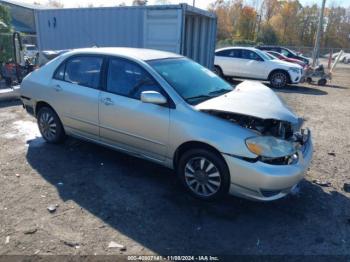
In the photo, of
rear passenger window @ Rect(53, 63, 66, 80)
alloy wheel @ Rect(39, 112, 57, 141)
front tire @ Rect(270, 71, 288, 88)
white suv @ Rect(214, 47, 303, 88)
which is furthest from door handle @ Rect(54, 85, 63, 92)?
front tire @ Rect(270, 71, 288, 88)

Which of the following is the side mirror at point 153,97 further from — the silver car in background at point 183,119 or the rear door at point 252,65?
the rear door at point 252,65

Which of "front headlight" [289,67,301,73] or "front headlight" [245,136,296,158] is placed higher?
"front headlight" [245,136,296,158]

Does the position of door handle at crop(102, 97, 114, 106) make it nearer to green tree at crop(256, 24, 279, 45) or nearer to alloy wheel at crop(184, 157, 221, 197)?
alloy wheel at crop(184, 157, 221, 197)

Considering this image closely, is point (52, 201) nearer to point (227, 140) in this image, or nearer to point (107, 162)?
point (107, 162)

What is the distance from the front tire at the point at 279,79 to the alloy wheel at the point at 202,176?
1074cm

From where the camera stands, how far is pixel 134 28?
9.21 m

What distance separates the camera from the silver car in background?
11.3 feet

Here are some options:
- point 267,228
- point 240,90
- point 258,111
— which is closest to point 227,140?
point 258,111

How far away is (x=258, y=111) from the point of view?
3531 millimetres

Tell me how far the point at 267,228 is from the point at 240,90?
1930 millimetres

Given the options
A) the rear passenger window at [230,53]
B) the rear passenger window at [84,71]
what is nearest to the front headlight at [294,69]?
the rear passenger window at [230,53]

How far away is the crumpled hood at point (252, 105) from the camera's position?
3.50 meters

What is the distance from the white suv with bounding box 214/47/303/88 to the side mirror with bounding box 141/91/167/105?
10.6m

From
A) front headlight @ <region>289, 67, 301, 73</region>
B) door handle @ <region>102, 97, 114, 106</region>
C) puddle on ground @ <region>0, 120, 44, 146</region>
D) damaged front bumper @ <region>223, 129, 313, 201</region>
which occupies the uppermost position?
door handle @ <region>102, 97, 114, 106</region>
